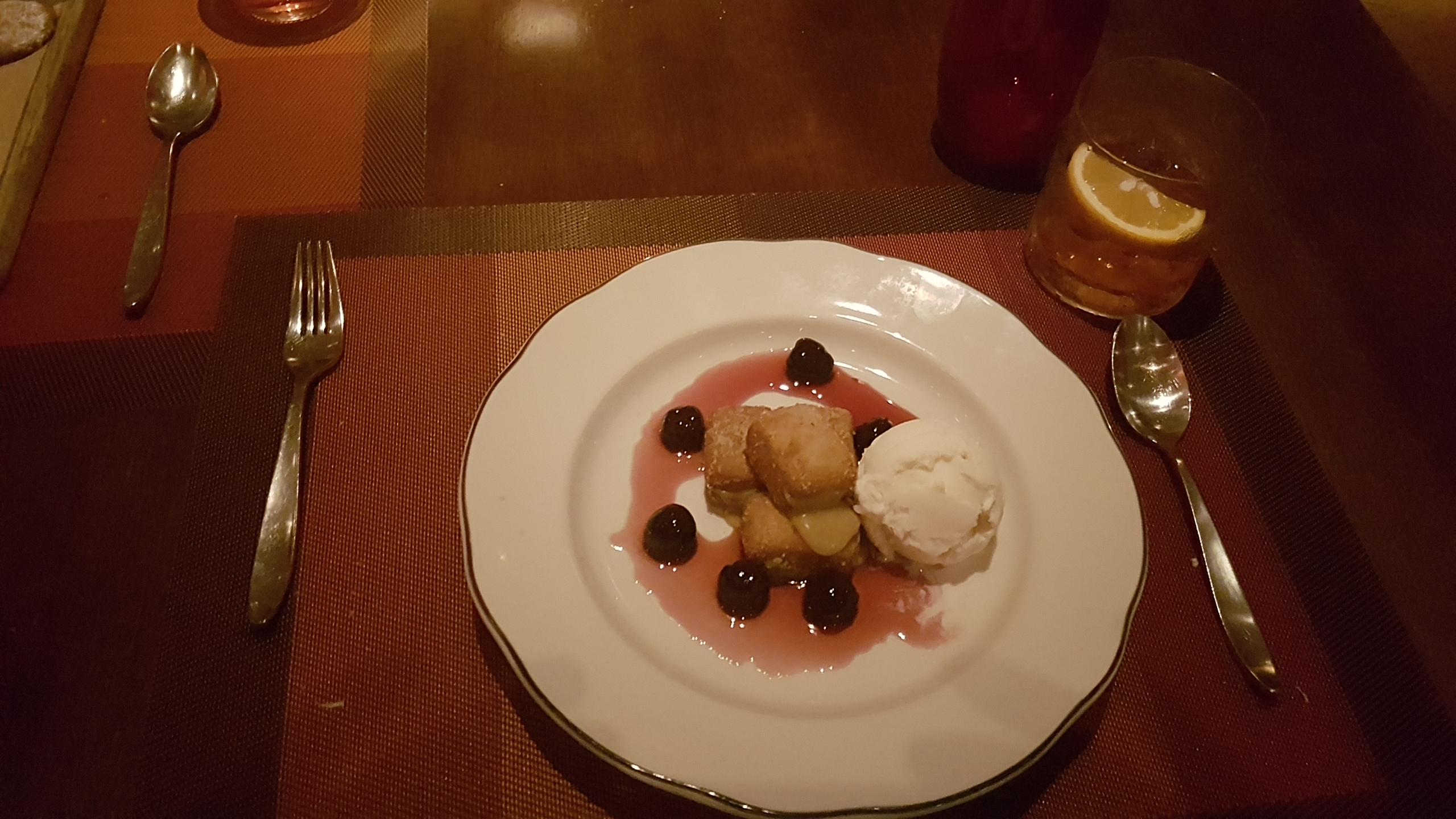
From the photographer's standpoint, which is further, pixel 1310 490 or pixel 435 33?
pixel 435 33

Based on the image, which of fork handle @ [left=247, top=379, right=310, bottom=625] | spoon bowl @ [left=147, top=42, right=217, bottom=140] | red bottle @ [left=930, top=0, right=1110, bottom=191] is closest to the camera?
fork handle @ [left=247, top=379, right=310, bottom=625]

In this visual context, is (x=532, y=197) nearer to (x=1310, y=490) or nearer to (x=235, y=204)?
(x=235, y=204)

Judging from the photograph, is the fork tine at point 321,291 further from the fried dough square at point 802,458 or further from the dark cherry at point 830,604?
the dark cherry at point 830,604

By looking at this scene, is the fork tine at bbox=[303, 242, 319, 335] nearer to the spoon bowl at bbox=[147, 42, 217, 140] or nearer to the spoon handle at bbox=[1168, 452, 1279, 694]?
the spoon bowl at bbox=[147, 42, 217, 140]

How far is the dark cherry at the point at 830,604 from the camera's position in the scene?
1.04m

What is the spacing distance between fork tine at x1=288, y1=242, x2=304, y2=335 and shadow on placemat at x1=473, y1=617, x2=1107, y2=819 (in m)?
0.59

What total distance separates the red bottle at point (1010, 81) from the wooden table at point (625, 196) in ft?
0.27

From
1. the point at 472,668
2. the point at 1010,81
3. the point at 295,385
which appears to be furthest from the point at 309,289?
the point at 1010,81

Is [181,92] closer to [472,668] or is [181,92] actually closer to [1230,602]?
[472,668]

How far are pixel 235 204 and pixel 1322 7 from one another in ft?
7.38

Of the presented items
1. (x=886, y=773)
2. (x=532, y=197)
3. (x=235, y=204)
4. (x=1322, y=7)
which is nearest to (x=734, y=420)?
(x=886, y=773)

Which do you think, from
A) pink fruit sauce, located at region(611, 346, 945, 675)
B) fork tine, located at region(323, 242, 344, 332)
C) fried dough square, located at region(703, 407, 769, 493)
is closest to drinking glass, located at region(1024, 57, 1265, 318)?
pink fruit sauce, located at region(611, 346, 945, 675)

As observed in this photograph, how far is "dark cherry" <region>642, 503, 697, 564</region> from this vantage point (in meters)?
1.08

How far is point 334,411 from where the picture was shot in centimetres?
121
